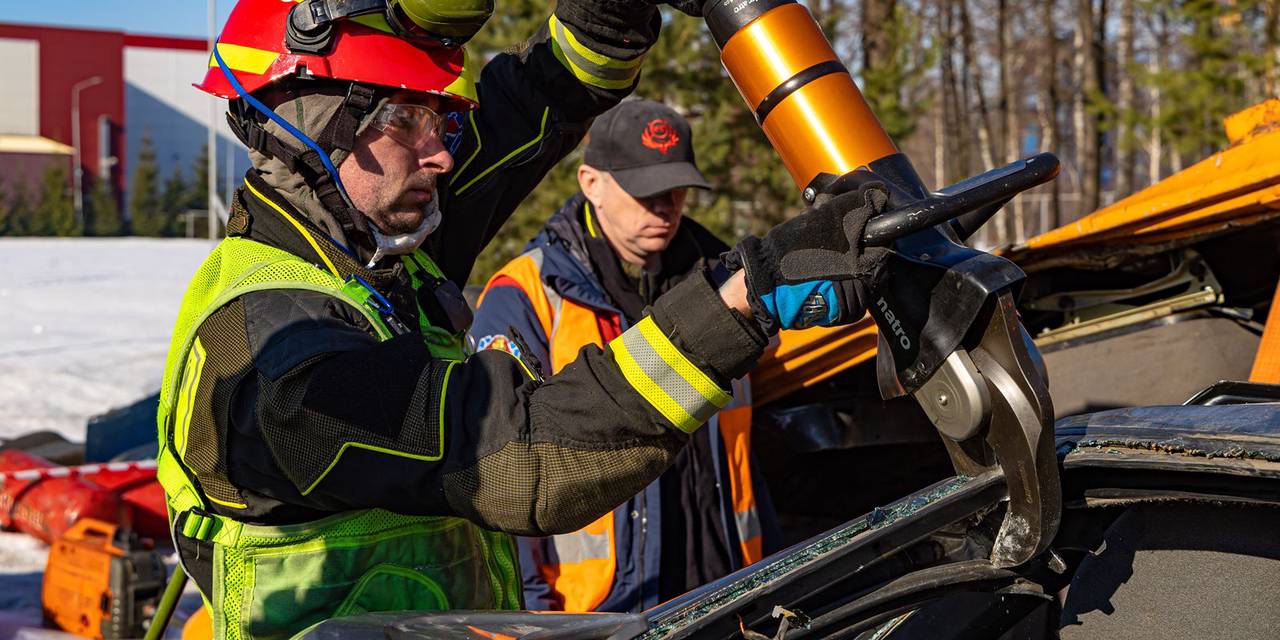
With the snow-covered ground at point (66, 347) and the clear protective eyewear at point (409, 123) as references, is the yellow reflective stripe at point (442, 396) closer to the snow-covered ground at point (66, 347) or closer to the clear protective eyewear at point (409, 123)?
the clear protective eyewear at point (409, 123)

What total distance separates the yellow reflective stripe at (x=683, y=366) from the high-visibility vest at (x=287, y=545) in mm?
435

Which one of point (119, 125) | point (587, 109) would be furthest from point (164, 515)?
point (119, 125)

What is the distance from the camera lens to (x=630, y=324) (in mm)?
3256

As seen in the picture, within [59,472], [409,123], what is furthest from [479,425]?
[59,472]

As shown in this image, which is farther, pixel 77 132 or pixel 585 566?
pixel 77 132

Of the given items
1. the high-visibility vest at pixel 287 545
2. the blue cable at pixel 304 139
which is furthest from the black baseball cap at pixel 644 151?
the high-visibility vest at pixel 287 545

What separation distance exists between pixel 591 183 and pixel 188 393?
1.88 meters

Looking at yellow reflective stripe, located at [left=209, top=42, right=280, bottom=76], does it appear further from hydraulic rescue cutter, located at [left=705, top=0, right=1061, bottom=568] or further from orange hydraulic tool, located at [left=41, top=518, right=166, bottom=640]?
orange hydraulic tool, located at [left=41, top=518, right=166, bottom=640]

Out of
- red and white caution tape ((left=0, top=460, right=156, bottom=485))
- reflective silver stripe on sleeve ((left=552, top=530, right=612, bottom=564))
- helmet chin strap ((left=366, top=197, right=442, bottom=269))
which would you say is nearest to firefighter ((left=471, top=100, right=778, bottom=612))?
reflective silver stripe on sleeve ((left=552, top=530, right=612, bottom=564))

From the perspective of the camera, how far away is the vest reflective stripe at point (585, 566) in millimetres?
2986

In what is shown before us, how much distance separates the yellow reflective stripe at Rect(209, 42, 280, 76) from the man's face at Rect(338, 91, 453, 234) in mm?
200

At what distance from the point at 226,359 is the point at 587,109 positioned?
3.88 ft

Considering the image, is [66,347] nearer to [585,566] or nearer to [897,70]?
[897,70]

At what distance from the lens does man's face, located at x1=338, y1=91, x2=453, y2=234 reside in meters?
2.03
